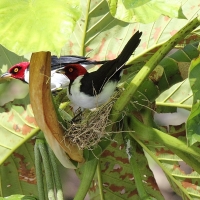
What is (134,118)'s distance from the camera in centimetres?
96

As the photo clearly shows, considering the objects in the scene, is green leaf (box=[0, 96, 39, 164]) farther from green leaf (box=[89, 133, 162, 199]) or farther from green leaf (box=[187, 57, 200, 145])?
green leaf (box=[187, 57, 200, 145])

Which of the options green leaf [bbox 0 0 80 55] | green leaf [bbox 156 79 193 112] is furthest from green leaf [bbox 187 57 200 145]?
green leaf [bbox 156 79 193 112]

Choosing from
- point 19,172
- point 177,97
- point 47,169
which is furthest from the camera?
point 19,172

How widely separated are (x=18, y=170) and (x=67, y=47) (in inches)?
13.8

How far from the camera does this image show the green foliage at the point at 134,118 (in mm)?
859

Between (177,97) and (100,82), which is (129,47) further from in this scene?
(177,97)

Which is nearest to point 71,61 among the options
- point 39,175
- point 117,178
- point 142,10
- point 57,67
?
point 57,67

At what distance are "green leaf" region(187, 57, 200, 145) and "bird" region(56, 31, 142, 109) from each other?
0.25 meters

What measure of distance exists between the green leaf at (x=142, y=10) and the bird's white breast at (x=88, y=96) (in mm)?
430

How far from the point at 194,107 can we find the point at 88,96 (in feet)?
1.12

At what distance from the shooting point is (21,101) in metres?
1.31

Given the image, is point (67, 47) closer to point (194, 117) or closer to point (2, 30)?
point (194, 117)

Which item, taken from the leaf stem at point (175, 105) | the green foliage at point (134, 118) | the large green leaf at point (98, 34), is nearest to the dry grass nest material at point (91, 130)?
the green foliage at point (134, 118)

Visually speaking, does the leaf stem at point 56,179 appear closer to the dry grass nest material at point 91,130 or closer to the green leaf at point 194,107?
the dry grass nest material at point 91,130
